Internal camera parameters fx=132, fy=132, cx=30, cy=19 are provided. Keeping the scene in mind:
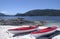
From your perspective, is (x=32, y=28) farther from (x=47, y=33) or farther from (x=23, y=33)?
(x=47, y=33)

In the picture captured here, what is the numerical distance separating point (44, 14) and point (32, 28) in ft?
211

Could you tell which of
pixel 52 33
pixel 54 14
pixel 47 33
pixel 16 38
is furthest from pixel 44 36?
pixel 54 14

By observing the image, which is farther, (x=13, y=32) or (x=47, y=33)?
(x=13, y=32)

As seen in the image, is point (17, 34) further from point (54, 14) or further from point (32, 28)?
point (54, 14)

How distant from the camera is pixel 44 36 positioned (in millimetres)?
8812

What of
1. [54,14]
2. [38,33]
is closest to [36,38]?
[38,33]

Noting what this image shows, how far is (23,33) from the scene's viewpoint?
10.2 metres

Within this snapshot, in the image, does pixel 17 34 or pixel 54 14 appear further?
pixel 54 14

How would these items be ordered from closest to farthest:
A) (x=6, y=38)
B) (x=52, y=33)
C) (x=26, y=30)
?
(x=6, y=38)
(x=52, y=33)
(x=26, y=30)

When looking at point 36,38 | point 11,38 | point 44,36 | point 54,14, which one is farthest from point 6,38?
point 54,14

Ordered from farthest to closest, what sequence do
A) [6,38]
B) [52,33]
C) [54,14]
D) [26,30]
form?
[54,14] < [26,30] < [52,33] < [6,38]

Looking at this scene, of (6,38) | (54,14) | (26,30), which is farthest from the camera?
(54,14)

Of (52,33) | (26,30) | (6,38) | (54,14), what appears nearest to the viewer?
(6,38)

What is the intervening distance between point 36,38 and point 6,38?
1.93 metres
